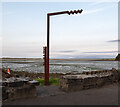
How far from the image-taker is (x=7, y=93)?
5.80m

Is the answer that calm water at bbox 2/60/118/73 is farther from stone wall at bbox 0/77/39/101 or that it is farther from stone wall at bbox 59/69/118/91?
stone wall at bbox 0/77/39/101

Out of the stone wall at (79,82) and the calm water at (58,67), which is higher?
the stone wall at (79,82)

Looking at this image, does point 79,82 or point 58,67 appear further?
point 58,67

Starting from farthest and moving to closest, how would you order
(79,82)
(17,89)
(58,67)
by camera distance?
1. (58,67)
2. (79,82)
3. (17,89)

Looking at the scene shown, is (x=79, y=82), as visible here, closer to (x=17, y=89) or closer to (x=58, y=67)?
(x=17, y=89)

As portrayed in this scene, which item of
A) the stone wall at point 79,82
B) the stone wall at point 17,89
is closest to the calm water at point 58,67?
the stone wall at point 79,82

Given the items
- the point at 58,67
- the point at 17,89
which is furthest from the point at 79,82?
the point at 58,67

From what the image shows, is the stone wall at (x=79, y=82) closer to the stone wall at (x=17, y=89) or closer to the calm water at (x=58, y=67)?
the stone wall at (x=17, y=89)

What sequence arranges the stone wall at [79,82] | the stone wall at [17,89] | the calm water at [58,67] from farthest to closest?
the calm water at [58,67], the stone wall at [79,82], the stone wall at [17,89]

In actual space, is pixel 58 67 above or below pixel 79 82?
below

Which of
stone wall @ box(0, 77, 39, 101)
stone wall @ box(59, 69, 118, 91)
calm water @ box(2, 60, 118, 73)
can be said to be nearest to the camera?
stone wall @ box(0, 77, 39, 101)

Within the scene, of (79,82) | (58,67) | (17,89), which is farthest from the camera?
(58,67)

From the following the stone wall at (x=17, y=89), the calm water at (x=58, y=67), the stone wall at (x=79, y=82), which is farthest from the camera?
the calm water at (x=58, y=67)

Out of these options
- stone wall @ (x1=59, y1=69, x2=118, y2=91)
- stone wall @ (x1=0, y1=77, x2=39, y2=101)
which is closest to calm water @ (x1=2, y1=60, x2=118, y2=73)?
stone wall @ (x1=59, y1=69, x2=118, y2=91)
